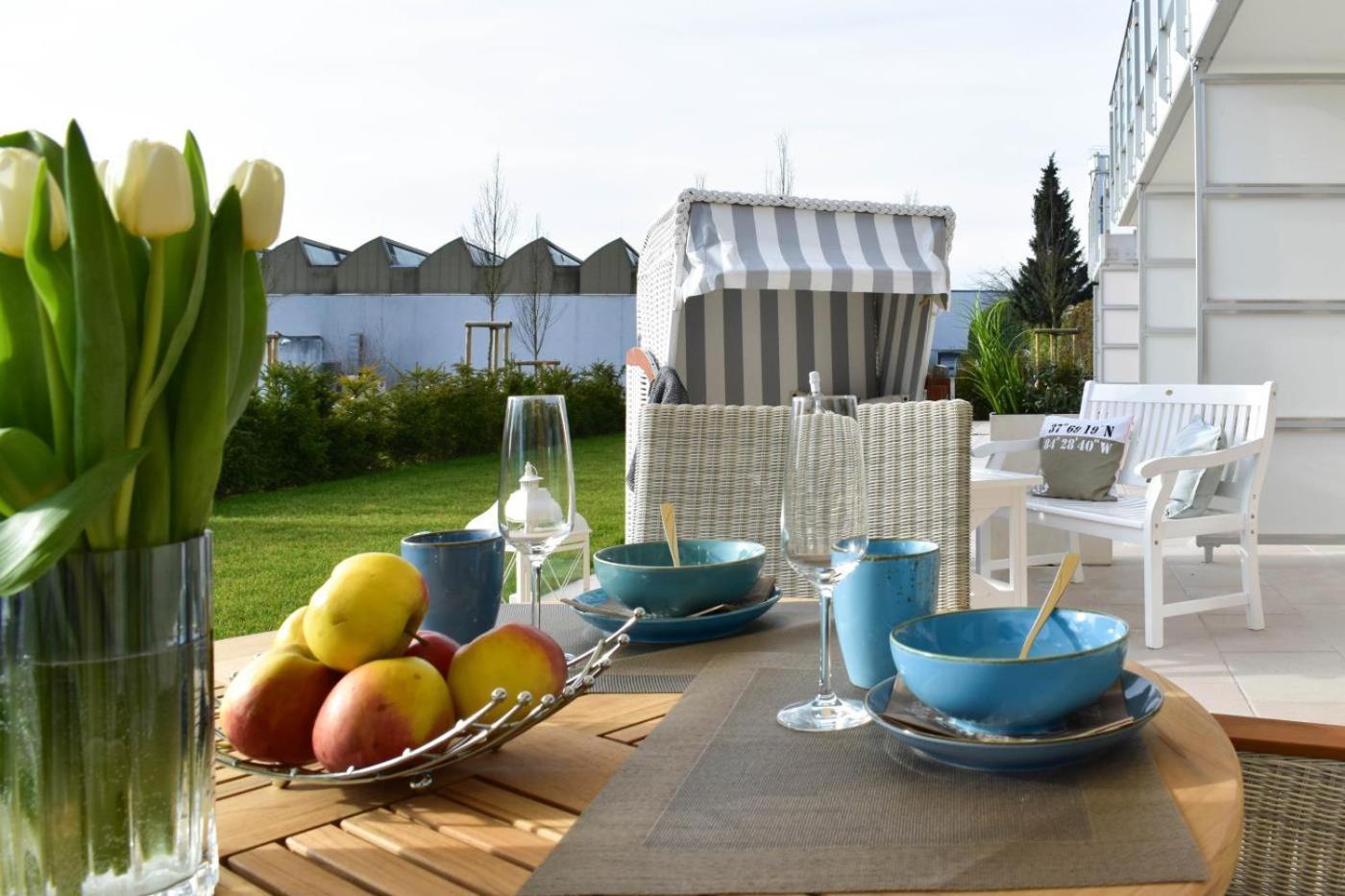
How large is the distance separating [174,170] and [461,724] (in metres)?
0.36

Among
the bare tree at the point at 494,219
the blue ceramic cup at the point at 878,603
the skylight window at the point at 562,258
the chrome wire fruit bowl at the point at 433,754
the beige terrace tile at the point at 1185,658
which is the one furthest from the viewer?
the skylight window at the point at 562,258

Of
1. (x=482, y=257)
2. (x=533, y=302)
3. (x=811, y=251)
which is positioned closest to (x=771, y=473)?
(x=811, y=251)

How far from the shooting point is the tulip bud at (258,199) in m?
0.59

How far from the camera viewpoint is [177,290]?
58cm

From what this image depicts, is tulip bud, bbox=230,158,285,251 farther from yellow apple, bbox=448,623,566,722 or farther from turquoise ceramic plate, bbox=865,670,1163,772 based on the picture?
turquoise ceramic plate, bbox=865,670,1163,772

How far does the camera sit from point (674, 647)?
114 centimetres

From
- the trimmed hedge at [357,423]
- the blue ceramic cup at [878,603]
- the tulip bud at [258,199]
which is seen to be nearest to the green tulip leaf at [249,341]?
the tulip bud at [258,199]

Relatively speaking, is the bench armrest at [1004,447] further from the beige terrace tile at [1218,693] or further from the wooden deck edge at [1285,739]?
the wooden deck edge at [1285,739]

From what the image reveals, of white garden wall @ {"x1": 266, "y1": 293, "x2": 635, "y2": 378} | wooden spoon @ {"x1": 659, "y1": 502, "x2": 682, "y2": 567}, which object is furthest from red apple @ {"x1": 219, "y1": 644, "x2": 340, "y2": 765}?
white garden wall @ {"x1": 266, "y1": 293, "x2": 635, "y2": 378}

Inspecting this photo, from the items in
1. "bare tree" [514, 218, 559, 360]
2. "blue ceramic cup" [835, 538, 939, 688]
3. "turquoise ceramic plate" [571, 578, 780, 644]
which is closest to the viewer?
"blue ceramic cup" [835, 538, 939, 688]

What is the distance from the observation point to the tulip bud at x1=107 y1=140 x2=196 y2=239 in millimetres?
522

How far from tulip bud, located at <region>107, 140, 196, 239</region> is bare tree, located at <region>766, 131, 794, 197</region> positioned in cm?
1696

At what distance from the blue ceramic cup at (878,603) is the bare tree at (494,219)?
15213 mm

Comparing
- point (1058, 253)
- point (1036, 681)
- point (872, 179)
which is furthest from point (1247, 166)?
point (1058, 253)
